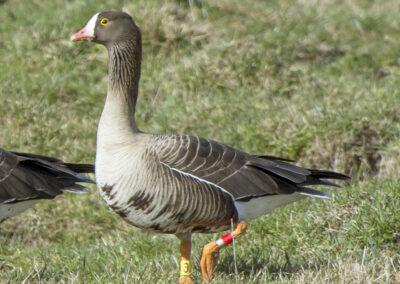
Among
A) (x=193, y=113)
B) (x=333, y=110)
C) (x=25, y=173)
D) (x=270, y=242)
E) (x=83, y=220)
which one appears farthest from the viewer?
(x=193, y=113)

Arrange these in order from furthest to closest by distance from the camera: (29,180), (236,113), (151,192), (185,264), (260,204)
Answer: (236,113) < (29,180) < (260,204) < (185,264) < (151,192)

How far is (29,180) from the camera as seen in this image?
7.39m

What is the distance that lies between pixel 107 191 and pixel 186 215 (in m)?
0.54

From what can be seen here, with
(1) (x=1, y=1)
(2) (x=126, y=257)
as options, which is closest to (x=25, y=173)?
(2) (x=126, y=257)

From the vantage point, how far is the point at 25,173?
746 centimetres

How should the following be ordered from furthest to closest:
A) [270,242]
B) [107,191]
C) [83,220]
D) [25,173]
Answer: [83,220], [270,242], [25,173], [107,191]

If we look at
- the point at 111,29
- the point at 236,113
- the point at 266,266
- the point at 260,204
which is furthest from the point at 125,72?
the point at 236,113

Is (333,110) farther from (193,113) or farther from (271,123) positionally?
(193,113)

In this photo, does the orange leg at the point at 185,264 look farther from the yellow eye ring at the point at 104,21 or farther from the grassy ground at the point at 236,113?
the yellow eye ring at the point at 104,21

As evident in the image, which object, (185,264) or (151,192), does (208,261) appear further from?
(151,192)

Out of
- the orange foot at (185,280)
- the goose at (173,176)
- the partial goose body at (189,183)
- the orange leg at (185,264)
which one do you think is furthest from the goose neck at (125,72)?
the orange foot at (185,280)

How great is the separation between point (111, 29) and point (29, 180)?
1221 millimetres

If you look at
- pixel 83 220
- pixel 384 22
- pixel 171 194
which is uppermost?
pixel 384 22

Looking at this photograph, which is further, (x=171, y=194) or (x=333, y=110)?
(x=333, y=110)
